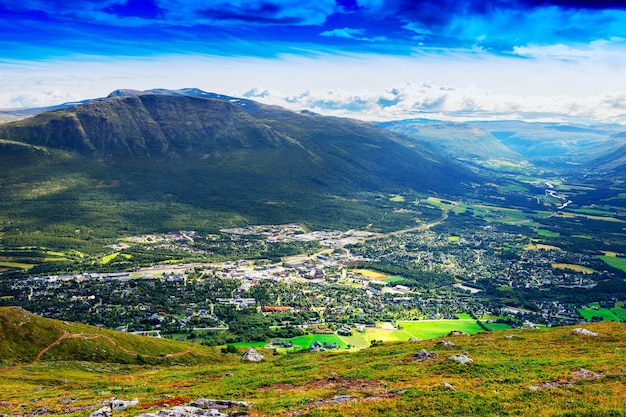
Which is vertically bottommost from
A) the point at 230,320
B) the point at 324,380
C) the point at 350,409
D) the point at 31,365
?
the point at 230,320

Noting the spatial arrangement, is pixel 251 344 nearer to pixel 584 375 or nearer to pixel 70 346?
pixel 70 346

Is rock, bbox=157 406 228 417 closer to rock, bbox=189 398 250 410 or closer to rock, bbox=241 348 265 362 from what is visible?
rock, bbox=189 398 250 410

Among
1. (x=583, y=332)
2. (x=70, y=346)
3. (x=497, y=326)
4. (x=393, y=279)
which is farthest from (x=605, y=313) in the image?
(x=70, y=346)

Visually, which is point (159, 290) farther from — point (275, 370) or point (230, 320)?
point (275, 370)

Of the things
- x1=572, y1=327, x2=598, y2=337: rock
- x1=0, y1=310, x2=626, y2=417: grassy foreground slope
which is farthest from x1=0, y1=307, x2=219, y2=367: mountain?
x1=572, y1=327, x2=598, y2=337: rock

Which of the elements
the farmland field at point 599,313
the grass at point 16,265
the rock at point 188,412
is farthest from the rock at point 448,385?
the grass at point 16,265

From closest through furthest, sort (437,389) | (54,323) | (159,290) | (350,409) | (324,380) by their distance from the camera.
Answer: (350,409)
(437,389)
(324,380)
(54,323)
(159,290)

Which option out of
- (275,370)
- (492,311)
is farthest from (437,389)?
(492,311)

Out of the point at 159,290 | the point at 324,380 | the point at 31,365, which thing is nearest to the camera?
the point at 324,380
